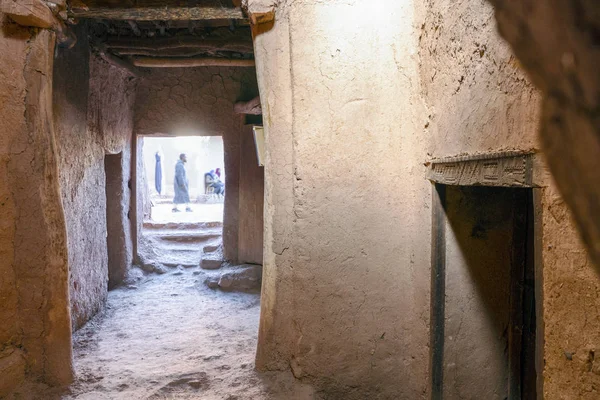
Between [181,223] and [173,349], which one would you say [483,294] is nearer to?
[173,349]

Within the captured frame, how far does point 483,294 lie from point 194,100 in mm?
5163

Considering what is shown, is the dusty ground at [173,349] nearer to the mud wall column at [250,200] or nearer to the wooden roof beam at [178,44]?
the mud wall column at [250,200]

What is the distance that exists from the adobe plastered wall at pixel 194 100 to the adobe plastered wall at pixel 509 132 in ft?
13.5

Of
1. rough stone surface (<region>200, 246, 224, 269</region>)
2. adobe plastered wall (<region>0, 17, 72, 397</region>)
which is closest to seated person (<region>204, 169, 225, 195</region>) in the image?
rough stone surface (<region>200, 246, 224, 269</region>)

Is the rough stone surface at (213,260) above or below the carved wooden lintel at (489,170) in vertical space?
below

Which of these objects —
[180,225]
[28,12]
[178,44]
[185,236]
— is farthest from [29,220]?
[180,225]

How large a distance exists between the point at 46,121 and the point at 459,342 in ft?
10.7

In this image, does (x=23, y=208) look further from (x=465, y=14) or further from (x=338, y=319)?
(x=465, y=14)

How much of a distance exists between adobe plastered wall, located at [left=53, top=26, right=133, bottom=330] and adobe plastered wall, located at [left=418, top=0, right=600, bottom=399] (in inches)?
136

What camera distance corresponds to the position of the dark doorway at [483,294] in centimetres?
255

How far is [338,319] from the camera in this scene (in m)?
2.87

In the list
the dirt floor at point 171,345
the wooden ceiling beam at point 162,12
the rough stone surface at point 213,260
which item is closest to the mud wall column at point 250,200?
the rough stone surface at point 213,260

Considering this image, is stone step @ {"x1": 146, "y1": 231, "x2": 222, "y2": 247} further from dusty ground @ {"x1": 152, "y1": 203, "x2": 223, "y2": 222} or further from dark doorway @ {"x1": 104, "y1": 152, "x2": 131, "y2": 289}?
dark doorway @ {"x1": 104, "y1": 152, "x2": 131, "y2": 289}

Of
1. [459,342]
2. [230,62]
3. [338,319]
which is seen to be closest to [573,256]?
[459,342]
